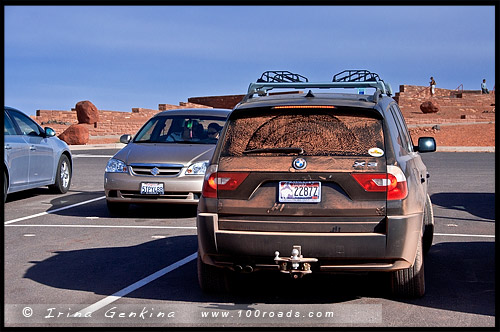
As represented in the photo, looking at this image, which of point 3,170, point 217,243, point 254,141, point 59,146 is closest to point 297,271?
point 217,243

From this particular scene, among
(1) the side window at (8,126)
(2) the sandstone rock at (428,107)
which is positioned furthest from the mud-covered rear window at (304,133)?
(2) the sandstone rock at (428,107)

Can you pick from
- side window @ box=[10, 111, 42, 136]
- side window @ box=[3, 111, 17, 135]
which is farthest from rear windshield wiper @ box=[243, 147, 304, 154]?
side window @ box=[10, 111, 42, 136]

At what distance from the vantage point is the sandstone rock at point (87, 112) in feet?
178

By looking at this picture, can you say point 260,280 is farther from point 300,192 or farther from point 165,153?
point 165,153

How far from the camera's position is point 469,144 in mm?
39219

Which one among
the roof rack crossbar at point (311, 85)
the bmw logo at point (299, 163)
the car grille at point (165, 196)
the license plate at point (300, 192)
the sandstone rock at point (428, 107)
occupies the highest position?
the sandstone rock at point (428, 107)

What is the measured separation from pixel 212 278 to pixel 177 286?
0.52 meters

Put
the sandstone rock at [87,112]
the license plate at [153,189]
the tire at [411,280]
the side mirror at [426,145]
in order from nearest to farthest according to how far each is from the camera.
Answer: the tire at [411,280] → the side mirror at [426,145] → the license plate at [153,189] → the sandstone rock at [87,112]

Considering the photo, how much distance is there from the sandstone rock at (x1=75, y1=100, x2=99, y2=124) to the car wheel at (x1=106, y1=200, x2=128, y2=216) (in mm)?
43707

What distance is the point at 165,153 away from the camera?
1129 centimetres

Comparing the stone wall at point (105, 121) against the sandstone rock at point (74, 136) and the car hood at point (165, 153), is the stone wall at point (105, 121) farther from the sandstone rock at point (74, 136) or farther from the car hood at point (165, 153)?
the car hood at point (165, 153)

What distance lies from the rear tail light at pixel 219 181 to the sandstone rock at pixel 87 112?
49596 millimetres

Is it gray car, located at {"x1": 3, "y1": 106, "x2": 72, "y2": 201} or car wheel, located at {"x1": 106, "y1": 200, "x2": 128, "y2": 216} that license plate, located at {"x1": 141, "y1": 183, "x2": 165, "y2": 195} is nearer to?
car wheel, located at {"x1": 106, "y1": 200, "x2": 128, "y2": 216}

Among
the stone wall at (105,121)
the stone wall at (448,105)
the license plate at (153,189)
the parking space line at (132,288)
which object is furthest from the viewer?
the stone wall at (448,105)
